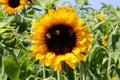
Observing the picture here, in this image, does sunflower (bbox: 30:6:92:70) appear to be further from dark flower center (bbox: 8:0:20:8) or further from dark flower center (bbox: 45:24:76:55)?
dark flower center (bbox: 8:0:20:8)

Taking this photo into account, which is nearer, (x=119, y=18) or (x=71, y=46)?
(x=71, y=46)

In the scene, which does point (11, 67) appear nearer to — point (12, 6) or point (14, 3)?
point (12, 6)

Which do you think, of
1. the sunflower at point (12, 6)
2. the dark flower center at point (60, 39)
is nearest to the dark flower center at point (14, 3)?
the sunflower at point (12, 6)

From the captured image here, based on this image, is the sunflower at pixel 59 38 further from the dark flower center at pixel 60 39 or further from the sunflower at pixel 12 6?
the sunflower at pixel 12 6

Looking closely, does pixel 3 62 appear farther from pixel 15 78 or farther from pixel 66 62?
pixel 66 62

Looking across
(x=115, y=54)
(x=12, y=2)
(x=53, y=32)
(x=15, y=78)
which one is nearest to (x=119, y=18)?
(x=115, y=54)

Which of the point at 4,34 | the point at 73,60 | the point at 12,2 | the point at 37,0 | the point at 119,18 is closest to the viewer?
the point at 4,34

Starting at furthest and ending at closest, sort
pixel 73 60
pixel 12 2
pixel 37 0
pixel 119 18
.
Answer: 1. pixel 12 2
2. pixel 37 0
3. pixel 119 18
4. pixel 73 60
